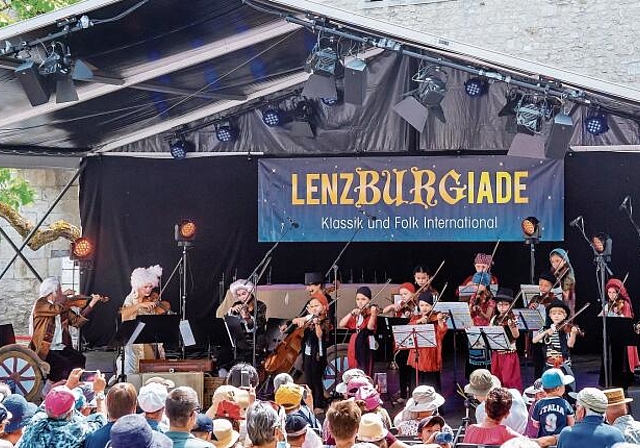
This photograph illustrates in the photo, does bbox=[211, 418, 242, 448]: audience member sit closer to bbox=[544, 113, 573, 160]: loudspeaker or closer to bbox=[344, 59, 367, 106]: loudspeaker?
bbox=[344, 59, 367, 106]: loudspeaker

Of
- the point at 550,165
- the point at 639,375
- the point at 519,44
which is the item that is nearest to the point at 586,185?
the point at 550,165

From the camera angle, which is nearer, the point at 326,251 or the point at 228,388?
the point at 228,388

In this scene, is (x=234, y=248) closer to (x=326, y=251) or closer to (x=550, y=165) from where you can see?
(x=326, y=251)

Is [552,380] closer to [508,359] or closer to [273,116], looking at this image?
[508,359]

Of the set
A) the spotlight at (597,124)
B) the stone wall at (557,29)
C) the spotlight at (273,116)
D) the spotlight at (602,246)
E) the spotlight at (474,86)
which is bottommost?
the spotlight at (602,246)

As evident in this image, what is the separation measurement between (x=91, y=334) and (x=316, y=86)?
6411 mm

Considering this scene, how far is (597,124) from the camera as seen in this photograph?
12.6 meters

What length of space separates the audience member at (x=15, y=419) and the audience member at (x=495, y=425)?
2.65 m

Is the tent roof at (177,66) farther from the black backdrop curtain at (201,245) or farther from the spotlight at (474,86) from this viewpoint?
the spotlight at (474,86)

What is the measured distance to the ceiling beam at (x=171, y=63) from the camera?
459 inches

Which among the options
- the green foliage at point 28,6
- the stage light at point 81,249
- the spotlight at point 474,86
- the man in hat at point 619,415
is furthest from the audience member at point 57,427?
the green foliage at point 28,6

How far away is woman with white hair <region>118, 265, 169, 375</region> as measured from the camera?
41.4ft

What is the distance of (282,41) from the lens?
12148 mm

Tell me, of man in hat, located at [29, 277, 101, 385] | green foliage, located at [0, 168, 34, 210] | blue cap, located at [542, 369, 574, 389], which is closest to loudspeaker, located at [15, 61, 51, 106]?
man in hat, located at [29, 277, 101, 385]
